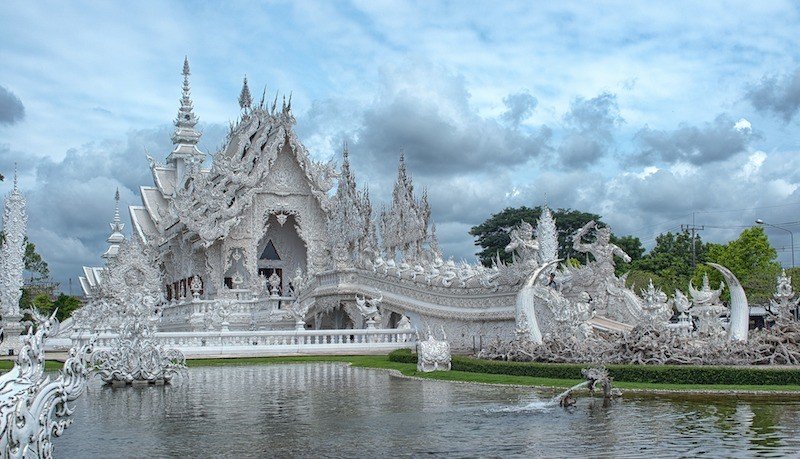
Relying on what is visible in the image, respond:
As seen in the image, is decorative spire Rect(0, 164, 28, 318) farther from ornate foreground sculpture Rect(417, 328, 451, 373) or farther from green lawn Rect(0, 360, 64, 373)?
ornate foreground sculpture Rect(417, 328, 451, 373)

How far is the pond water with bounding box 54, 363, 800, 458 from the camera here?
8.32 meters

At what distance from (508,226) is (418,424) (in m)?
46.5

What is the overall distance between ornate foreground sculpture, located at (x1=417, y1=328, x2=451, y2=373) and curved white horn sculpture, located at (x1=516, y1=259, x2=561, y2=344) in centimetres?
180

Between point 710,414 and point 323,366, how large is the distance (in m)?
11.7

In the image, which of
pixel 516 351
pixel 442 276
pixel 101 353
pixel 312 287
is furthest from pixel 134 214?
pixel 516 351

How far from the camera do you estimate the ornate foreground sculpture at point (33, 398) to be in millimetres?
6309

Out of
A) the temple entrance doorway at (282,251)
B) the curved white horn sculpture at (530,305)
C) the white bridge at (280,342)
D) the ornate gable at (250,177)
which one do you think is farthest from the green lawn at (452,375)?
the temple entrance doorway at (282,251)

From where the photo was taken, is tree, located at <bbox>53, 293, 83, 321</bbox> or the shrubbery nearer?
the shrubbery

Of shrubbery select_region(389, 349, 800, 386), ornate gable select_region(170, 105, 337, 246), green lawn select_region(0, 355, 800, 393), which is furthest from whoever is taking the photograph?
ornate gable select_region(170, 105, 337, 246)

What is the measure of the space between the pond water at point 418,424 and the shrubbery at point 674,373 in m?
1.20

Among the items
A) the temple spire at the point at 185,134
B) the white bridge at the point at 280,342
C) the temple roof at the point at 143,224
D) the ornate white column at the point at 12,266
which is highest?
the temple spire at the point at 185,134

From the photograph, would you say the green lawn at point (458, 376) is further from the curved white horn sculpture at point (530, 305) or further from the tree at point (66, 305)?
the tree at point (66, 305)

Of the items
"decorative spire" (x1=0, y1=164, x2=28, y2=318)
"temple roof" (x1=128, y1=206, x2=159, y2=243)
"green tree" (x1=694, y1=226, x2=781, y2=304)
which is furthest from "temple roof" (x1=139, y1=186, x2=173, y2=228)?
"green tree" (x1=694, y1=226, x2=781, y2=304)

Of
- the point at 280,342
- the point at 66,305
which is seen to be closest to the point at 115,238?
the point at 66,305
